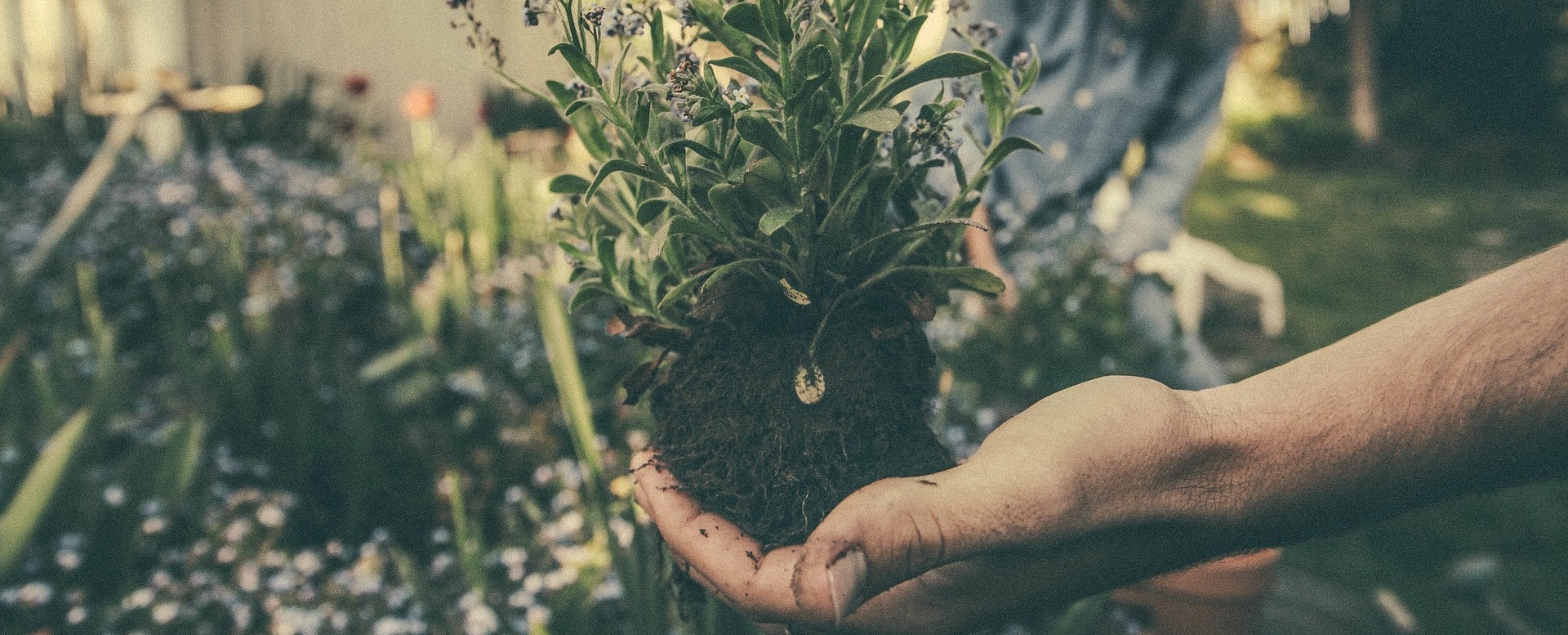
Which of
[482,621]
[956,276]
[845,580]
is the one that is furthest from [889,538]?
[482,621]

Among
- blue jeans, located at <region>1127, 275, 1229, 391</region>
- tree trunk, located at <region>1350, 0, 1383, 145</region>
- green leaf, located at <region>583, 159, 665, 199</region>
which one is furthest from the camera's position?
tree trunk, located at <region>1350, 0, 1383, 145</region>

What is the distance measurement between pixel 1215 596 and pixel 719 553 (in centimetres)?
119

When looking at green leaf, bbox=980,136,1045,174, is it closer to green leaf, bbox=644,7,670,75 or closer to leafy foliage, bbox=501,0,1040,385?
leafy foliage, bbox=501,0,1040,385

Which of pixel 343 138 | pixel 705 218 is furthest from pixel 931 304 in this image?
pixel 343 138

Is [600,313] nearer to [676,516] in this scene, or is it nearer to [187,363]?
[187,363]

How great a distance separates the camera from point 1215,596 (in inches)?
68.5

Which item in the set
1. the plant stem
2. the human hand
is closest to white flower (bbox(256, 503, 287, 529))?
the plant stem

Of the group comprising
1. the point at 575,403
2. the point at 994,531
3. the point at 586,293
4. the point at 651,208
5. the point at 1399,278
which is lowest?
the point at 1399,278

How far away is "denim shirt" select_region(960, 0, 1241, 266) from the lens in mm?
1965

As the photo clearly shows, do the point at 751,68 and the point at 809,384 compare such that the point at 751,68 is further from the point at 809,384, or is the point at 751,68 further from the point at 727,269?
the point at 809,384

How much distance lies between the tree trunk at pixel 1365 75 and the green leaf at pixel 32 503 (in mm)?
11761

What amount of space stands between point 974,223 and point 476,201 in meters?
2.98

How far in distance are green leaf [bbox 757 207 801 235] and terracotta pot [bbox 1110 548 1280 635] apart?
1162mm

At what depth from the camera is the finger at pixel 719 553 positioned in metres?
0.90
